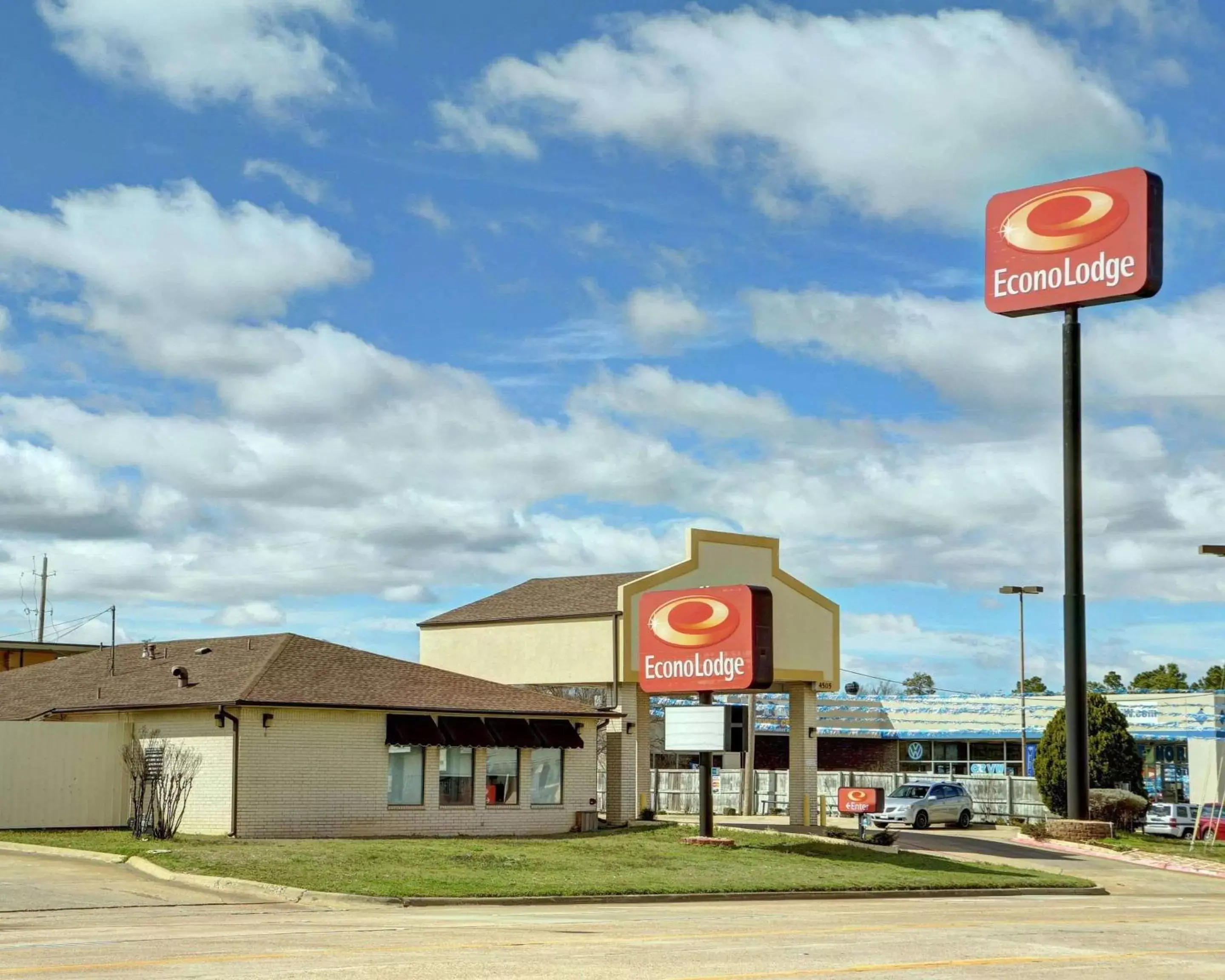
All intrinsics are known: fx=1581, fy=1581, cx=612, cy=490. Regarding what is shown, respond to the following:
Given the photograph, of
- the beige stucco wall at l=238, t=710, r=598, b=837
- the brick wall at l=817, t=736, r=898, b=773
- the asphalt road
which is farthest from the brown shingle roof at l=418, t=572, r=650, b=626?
the brick wall at l=817, t=736, r=898, b=773

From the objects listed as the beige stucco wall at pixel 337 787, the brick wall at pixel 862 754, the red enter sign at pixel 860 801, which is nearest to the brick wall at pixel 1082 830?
the red enter sign at pixel 860 801

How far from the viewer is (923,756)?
76.5 m

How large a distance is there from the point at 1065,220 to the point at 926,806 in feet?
68.5

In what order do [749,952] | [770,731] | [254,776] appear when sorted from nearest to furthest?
[749,952] → [254,776] → [770,731]

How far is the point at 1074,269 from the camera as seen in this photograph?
40.4m

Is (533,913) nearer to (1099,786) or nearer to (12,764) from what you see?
(12,764)

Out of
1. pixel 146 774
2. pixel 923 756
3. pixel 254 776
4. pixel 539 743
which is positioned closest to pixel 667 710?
pixel 539 743

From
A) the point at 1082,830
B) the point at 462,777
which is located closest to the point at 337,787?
the point at 462,777

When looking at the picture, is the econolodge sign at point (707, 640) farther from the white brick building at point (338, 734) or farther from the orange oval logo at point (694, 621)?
the white brick building at point (338, 734)

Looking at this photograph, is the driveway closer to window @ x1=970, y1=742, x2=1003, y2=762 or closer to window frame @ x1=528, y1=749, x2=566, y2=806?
window frame @ x1=528, y1=749, x2=566, y2=806

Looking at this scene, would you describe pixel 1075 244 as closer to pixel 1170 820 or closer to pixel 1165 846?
pixel 1165 846

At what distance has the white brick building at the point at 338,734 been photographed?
3359 cm

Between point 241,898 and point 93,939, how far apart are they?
6299 mm

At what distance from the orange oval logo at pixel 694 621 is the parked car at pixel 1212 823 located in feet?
61.6
